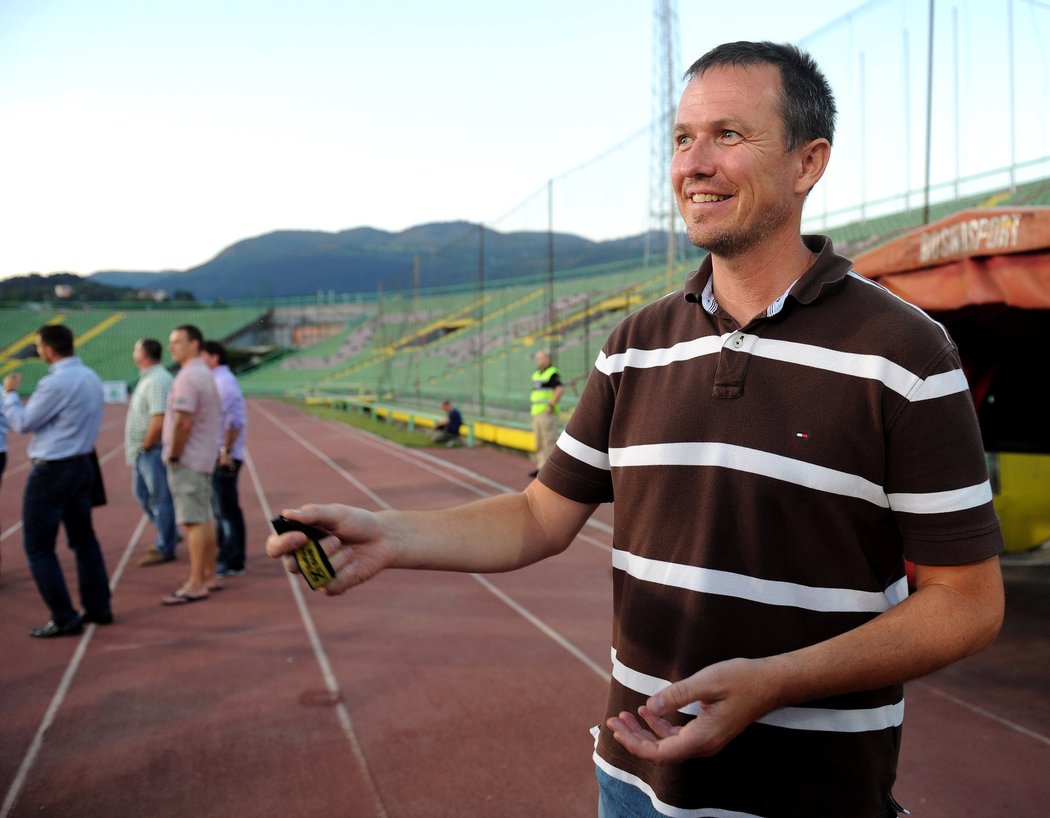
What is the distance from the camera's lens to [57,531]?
5.73 m

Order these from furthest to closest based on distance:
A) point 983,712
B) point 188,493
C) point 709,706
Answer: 1. point 188,493
2. point 983,712
3. point 709,706

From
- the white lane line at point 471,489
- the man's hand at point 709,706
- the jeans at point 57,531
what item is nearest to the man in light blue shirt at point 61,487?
the jeans at point 57,531

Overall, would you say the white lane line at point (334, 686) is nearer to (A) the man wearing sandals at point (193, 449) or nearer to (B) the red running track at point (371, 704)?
(B) the red running track at point (371, 704)

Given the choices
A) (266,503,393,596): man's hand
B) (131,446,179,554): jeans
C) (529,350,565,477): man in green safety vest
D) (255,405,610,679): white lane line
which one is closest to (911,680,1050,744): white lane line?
(255,405,610,679): white lane line

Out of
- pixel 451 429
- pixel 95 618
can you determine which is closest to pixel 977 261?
pixel 95 618

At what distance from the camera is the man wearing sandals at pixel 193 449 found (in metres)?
6.33

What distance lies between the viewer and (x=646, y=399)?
154 centimetres

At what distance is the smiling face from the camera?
1.44m

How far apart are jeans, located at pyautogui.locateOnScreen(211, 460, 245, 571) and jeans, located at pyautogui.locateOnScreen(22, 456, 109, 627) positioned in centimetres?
139

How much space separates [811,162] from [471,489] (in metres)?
10.8

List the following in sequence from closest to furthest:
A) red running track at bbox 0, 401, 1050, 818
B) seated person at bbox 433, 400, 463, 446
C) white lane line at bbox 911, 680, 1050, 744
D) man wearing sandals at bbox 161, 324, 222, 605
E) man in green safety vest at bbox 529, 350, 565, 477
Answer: red running track at bbox 0, 401, 1050, 818, white lane line at bbox 911, 680, 1050, 744, man wearing sandals at bbox 161, 324, 222, 605, man in green safety vest at bbox 529, 350, 565, 477, seated person at bbox 433, 400, 463, 446

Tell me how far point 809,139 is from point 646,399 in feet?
1.68

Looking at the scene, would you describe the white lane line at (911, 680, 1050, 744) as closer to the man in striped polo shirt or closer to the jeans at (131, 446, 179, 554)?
the man in striped polo shirt

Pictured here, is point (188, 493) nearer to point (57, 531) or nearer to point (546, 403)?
point (57, 531)
